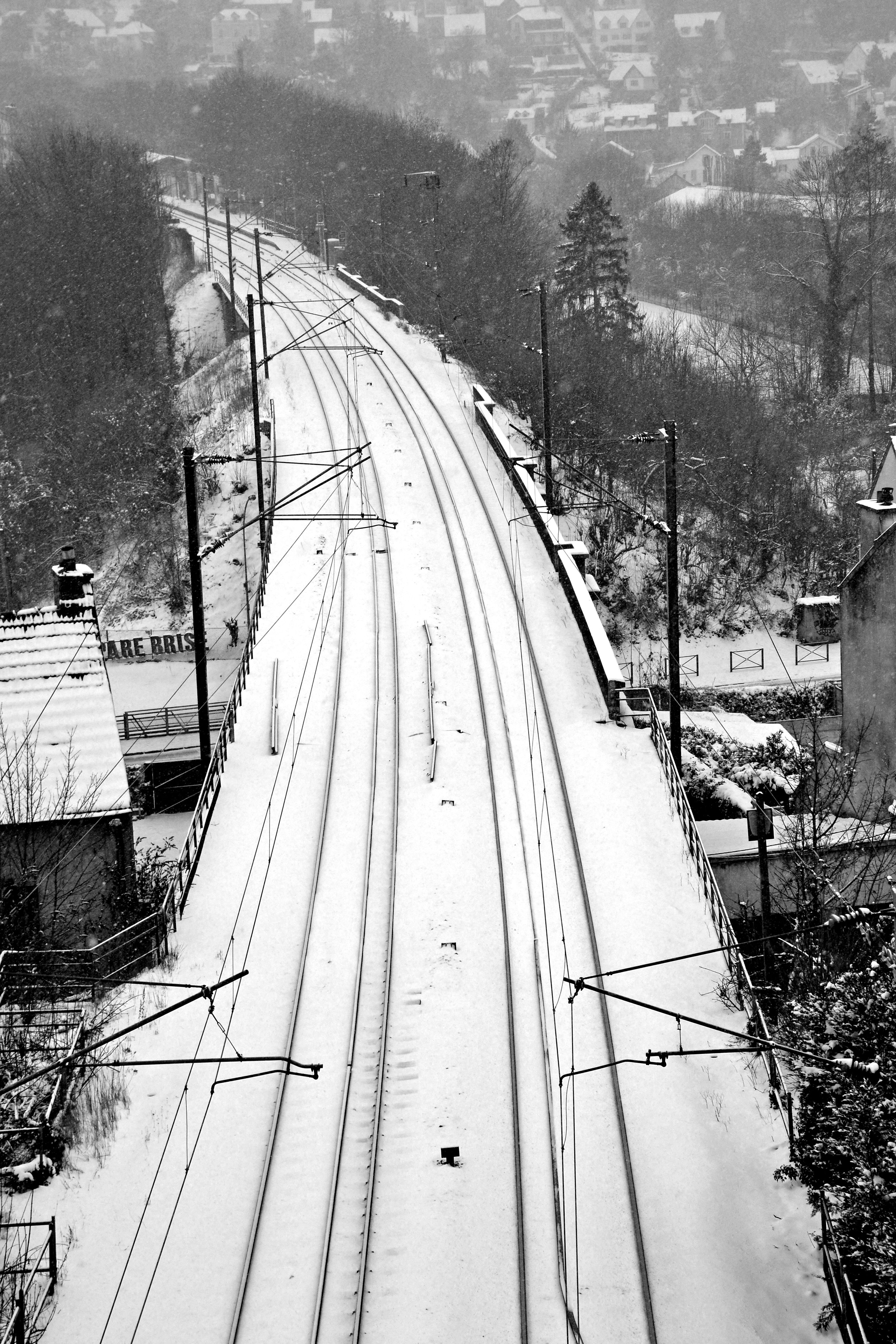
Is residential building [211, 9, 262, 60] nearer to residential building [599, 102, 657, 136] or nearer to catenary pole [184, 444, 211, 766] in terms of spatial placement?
residential building [599, 102, 657, 136]

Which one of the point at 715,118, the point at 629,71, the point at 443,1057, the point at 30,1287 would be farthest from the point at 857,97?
the point at 30,1287

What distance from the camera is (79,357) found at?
184 feet

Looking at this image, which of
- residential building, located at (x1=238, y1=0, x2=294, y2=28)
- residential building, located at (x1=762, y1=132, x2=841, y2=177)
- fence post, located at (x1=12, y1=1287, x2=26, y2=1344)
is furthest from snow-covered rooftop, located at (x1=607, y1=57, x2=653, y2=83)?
fence post, located at (x1=12, y1=1287, x2=26, y2=1344)

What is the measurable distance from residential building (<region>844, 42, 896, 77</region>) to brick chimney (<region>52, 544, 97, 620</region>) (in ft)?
546

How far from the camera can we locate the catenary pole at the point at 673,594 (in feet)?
67.8

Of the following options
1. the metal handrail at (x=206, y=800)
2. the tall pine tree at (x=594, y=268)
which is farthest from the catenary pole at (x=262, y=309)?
the metal handrail at (x=206, y=800)

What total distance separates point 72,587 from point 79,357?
122ft

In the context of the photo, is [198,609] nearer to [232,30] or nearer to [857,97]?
[857,97]

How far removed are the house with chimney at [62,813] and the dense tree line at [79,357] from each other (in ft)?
72.8

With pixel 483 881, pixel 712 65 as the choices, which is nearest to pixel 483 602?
pixel 483 881

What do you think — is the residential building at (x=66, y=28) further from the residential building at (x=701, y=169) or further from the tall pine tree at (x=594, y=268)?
the tall pine tree at (x=594, y=268)

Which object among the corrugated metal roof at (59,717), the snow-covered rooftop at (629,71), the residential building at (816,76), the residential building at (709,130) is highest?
the snow-covered rooftop at (629,71)

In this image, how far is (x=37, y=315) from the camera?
5747 cm

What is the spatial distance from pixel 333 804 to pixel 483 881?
3.28m
